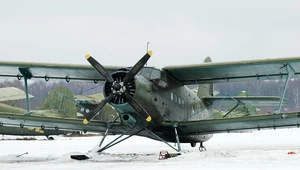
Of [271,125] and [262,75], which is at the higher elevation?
[262,75]

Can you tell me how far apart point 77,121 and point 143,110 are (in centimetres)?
289

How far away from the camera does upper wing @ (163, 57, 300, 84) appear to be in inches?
510

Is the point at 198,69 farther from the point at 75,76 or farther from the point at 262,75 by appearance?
the point at 75,76

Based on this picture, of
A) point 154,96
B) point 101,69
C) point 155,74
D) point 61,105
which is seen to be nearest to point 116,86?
point 101,69

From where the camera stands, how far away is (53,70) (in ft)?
48.6

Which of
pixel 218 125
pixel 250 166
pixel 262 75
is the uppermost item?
pixel 262 75

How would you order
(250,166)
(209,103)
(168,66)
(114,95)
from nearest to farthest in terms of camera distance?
(250,166) → (114,95) → (168,66) → (209,103)

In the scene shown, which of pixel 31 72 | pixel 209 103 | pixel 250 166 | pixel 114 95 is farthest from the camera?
pixel 209 103

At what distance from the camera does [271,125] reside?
44.1ft

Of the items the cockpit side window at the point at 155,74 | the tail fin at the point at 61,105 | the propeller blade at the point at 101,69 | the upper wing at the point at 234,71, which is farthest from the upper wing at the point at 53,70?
the tail fin at the point at 61,105

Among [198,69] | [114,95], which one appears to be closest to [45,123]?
[114,95]

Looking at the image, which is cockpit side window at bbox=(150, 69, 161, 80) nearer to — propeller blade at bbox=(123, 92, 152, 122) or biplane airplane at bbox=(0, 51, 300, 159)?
biplane airplane at bbox=(0, 51, 300, 159)

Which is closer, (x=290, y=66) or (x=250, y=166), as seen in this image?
(x=250, y=166)

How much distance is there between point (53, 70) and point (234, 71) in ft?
20.1
